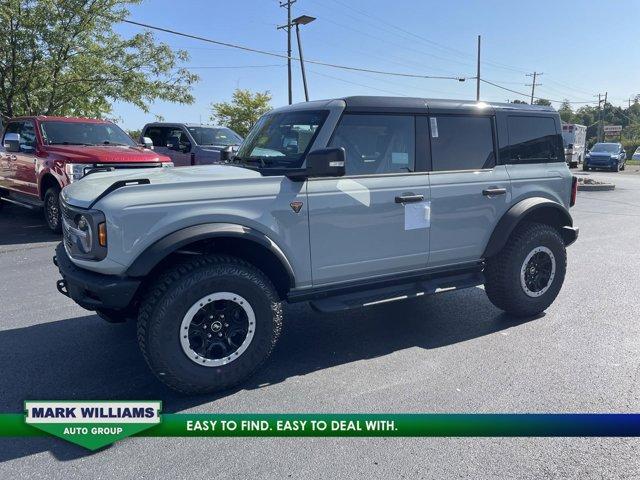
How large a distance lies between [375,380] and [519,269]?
75.0 inches

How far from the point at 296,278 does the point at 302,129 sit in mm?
1159

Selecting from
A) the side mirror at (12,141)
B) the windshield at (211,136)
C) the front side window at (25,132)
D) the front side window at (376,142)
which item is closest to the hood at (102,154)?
the side mirror at (12,141)

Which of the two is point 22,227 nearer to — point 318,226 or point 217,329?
point 217,329

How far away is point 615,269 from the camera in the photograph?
6.58 metres

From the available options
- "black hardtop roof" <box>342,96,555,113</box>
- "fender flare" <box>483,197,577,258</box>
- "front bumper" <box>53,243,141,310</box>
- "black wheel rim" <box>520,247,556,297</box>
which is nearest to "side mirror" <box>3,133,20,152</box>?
"front bumper" <box>53,243,141,310</box>

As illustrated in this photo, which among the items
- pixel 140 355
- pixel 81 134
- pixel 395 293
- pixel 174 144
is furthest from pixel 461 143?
pixel 174 144

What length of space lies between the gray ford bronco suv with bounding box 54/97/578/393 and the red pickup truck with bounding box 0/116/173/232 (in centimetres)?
442

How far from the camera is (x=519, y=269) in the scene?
4508 mm

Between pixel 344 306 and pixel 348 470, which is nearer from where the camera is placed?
pixel 348 470

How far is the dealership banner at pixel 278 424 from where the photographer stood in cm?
209

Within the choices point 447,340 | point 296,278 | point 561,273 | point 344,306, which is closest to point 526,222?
point 561,273

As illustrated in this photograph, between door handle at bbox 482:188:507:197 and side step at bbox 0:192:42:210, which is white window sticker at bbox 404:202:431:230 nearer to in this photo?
door handle at bbox 482:188:507:197

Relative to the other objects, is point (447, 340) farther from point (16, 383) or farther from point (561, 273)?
point (16, 383)

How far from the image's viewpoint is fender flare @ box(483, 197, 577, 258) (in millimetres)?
4387
